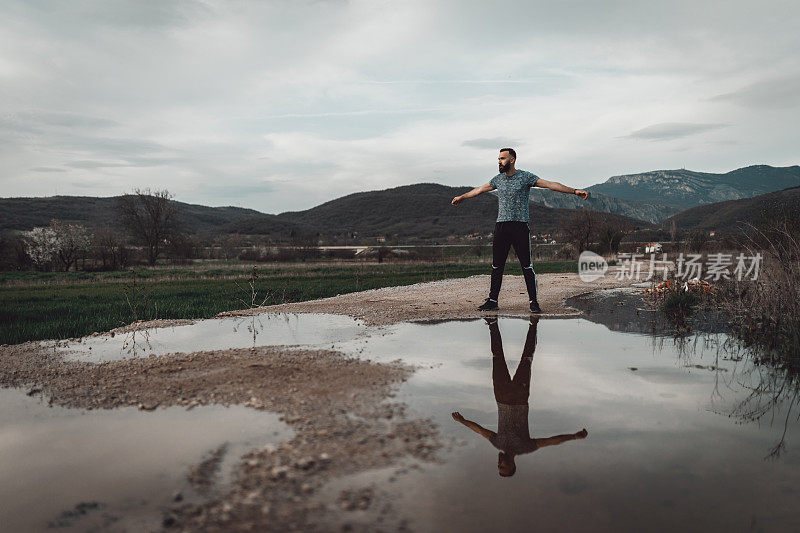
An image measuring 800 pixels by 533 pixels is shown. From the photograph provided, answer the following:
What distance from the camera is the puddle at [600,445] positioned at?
2514mm

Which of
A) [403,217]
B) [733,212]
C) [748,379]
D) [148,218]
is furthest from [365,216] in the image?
[748,379]

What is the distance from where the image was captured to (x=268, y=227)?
11450 cm

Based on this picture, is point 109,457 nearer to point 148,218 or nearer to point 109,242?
point 109,242

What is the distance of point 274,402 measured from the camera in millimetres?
4316

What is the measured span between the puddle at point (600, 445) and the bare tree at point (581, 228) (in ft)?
112

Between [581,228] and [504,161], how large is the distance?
32.1 m

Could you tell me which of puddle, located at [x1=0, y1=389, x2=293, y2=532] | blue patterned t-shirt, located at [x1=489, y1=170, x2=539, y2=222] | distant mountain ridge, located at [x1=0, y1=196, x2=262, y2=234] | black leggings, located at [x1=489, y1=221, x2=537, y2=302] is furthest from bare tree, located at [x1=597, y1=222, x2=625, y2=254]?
distant mountain ridge, located at [x1=0, y1=196, x2=262, y2=234]

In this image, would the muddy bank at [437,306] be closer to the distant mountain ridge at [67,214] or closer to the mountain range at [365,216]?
the mountain range at [365,216]

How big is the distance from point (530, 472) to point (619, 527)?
66 cm

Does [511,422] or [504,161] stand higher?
[504,161]

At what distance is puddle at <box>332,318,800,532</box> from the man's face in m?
4.31

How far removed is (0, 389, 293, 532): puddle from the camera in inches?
104

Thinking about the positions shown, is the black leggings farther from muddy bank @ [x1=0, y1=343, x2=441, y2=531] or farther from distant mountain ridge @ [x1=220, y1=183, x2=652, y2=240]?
distant mountain ridge @ [x1=220, y1=183, x2=652, y2=240]

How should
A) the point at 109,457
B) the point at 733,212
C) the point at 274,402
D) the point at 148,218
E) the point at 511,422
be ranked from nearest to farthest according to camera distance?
the point at 109,457 < the point at 511,422 < the point at 274,402 < the point at 148,218 < the point at 733,212
